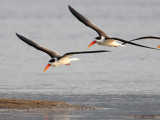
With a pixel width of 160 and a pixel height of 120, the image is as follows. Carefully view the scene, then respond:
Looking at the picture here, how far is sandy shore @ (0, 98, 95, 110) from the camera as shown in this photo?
23.8 metres

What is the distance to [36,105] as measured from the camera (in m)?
24.0

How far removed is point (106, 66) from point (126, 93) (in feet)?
37.6

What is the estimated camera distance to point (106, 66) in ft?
128

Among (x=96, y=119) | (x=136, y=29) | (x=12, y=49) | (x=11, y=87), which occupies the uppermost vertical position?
(x=136, y=29)

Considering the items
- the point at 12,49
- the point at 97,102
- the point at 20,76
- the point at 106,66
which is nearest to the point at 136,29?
the point at 12,49

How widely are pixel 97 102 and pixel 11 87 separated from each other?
5670 millimetres

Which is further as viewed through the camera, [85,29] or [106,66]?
[85,29]

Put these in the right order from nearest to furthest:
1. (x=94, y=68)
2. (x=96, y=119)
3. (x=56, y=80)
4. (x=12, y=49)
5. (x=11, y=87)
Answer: (x=96, y=119)
(x=11, y=87)
(x=56, y=80)
(x=94, y=68)
(x=12, y=49)

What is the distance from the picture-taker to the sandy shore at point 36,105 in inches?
935

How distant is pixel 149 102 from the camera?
2494cm

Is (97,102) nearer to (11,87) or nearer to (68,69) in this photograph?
(11,87)

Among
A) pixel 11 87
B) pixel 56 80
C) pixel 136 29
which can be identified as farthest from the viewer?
pixel 136 29

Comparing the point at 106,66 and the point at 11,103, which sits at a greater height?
the point at 106,66

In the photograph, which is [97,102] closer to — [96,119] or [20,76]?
[96,119]
